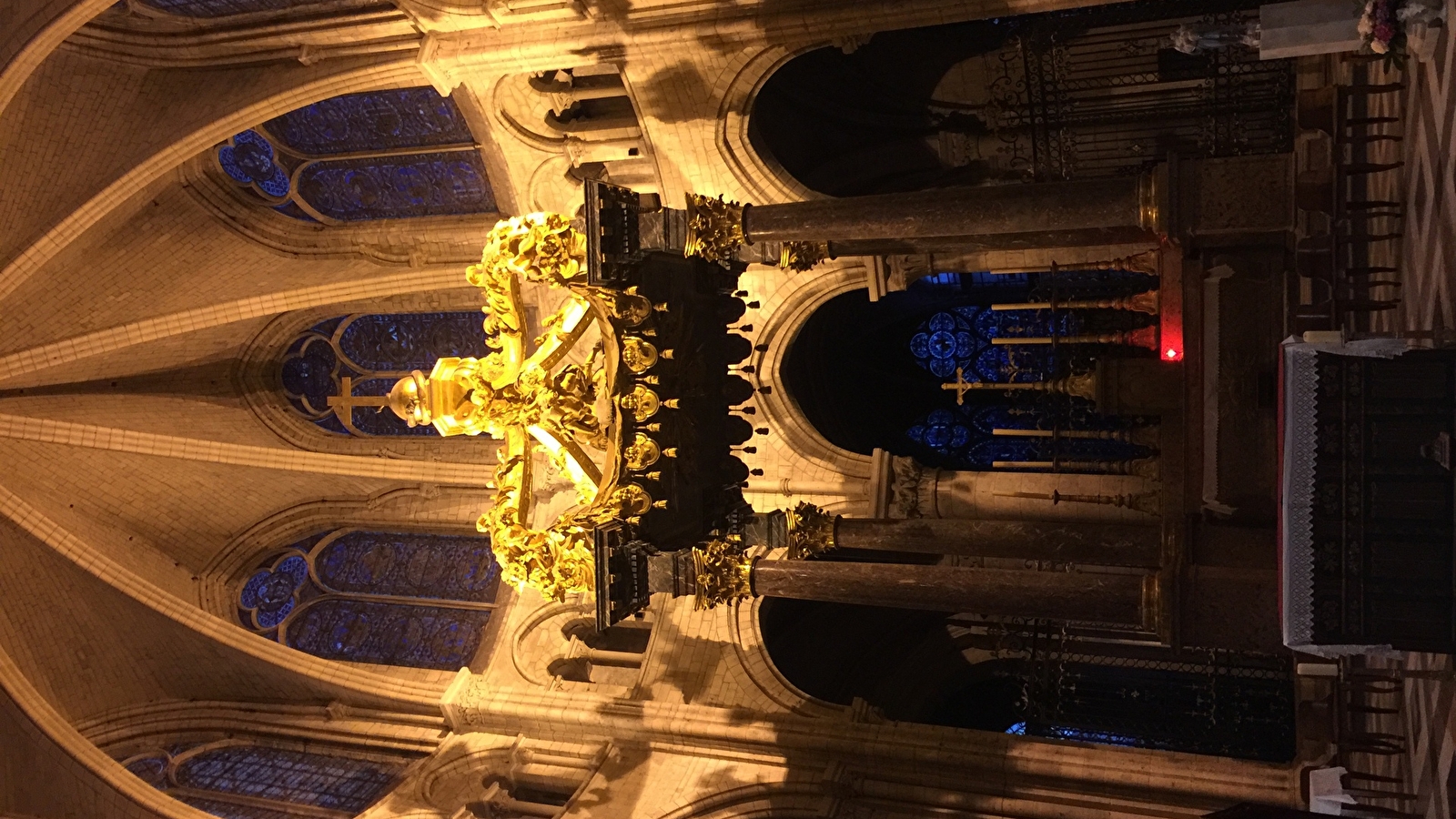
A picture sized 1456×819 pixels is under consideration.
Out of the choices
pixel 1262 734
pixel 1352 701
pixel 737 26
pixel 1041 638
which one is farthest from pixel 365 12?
pixel 1262 734

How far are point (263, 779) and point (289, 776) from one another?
0.91ft

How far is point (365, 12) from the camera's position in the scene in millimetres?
9617

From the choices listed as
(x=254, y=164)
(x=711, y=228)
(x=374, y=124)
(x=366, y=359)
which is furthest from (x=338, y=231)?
(x=711, y=228)

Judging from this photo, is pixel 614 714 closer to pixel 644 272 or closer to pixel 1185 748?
pixel 644 272

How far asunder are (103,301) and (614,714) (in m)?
6.14

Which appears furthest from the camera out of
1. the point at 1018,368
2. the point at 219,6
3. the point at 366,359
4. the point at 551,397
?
the point at 366,359

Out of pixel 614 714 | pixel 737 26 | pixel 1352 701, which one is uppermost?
pixel 737 26

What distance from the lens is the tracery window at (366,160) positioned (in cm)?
1063

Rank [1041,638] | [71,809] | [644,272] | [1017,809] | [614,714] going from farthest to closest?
[1041,638]
[614,714]
[71,809]
[1017,809]
[644,272]

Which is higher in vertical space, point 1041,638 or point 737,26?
point 737,26

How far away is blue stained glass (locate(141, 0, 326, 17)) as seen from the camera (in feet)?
32.6

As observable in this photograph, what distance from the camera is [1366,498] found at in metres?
5.29

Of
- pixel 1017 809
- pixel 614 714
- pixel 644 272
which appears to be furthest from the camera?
pixel 614 714

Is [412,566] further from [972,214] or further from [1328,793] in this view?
[1328,793]
